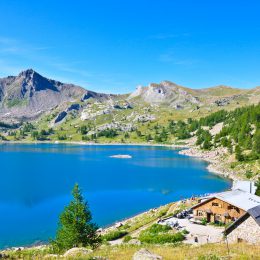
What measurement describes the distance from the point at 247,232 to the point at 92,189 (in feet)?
249

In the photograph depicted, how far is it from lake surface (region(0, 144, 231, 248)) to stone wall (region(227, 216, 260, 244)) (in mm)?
36773

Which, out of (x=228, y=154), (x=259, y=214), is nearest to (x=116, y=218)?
(x=259, y=214)

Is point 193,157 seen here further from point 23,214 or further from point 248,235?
point 248,235

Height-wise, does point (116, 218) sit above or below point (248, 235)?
below

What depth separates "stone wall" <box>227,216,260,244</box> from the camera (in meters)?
34.0

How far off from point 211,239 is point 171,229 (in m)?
8.05

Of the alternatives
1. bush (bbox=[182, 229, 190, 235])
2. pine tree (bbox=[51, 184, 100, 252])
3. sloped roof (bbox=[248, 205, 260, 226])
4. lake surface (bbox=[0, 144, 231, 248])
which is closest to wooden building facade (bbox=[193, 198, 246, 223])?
bush (bbox=[182, 229, 190, 235])

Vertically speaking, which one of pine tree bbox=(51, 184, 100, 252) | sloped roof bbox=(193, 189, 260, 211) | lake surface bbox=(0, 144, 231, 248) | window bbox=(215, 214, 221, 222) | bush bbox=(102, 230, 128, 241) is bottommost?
lake surface bbox=(0, 144, 231, 248)

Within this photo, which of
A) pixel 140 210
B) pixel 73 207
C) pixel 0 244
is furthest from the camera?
pixel 140 210

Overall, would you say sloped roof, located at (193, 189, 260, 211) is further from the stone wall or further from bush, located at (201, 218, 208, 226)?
the stone wall

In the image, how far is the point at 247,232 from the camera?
34.8 metres

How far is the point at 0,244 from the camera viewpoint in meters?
57.4

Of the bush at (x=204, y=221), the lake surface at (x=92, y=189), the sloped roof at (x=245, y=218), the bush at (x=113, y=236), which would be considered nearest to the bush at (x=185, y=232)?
the bush at (x=204, y=221)

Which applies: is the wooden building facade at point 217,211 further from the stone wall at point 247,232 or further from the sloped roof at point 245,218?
the stone wall at point 247,232
